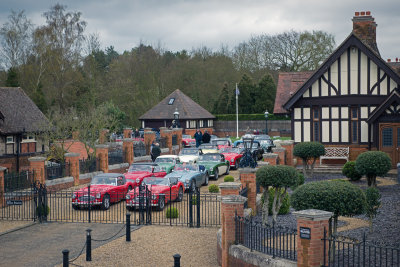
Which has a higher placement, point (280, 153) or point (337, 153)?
point (280, 153)

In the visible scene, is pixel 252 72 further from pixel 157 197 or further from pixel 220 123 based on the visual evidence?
pixel 157 197

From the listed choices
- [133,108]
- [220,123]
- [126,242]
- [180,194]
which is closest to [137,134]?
[133,108]

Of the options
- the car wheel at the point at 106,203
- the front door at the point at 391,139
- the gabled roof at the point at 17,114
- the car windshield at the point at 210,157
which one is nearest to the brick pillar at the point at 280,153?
the car windshield at the point at 210,157

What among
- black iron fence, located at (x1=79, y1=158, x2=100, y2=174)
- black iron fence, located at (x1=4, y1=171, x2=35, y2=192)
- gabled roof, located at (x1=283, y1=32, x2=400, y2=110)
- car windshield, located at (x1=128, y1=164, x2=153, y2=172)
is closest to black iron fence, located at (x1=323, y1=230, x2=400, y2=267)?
car windshield, located at (x1=128, y1=164, x2=153, y2=172)

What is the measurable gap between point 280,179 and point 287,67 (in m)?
53.1

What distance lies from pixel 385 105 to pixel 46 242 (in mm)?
18945

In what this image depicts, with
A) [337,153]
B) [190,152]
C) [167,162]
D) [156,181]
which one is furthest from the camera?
[190,152]

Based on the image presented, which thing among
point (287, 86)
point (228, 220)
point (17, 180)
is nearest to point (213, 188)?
point (17, 180)

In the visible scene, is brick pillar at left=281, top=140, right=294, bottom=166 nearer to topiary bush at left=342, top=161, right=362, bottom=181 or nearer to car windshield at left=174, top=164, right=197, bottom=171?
topiary bush at left=342, top=161, right=362, bottom=181

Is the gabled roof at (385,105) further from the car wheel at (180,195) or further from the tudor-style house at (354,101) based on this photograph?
the car wheel at (180,195)

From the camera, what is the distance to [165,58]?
7331 cm

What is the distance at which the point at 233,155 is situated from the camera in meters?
29.9

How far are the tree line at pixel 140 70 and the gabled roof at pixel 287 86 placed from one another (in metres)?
17.5

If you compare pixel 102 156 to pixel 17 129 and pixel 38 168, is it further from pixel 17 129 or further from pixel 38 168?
pixel 17 129
